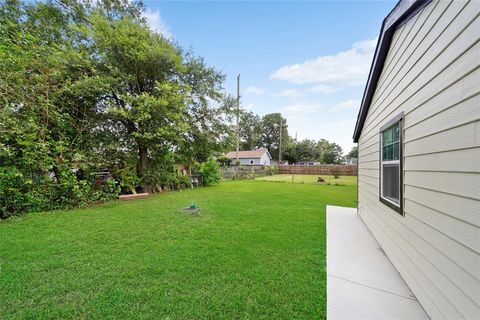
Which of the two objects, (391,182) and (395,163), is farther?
(391,182)

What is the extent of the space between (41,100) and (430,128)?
7.81 meters

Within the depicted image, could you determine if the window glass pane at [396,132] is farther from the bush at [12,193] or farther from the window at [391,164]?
the bush at [12,193]

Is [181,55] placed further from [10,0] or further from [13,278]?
[13,278]

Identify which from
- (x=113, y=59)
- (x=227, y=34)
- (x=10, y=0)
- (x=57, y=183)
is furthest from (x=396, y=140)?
(x=10, y=0)

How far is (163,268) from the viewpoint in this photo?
2469 millimetres

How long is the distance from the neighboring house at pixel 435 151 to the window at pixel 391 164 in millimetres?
16

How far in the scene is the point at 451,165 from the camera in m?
1.48

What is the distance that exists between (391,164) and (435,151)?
4.61 ft

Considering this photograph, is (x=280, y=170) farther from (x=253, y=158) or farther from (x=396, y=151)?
(x=396, y=151)

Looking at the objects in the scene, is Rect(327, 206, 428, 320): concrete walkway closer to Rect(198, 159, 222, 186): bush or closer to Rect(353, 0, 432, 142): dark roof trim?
Rect(353, 0, 432, 142): dark roof trim

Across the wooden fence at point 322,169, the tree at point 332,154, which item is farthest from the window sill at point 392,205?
the tree at point 332,154

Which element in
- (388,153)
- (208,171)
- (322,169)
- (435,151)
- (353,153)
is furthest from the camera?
(353,153)

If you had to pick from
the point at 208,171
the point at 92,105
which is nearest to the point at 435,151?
the point at 92,105

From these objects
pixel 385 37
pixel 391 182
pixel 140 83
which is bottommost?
pixel 391 182
